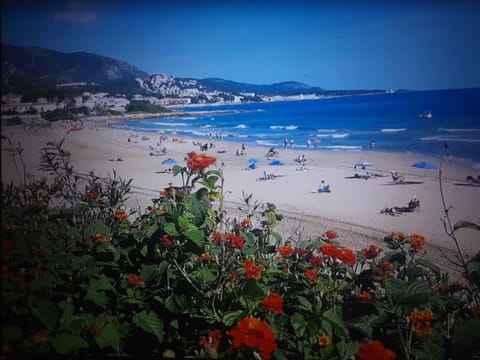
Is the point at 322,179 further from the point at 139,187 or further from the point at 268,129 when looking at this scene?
the point at 139,187

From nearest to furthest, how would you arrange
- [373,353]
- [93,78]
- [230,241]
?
1. [373,353]
2. [230,241]
3. [93,78]

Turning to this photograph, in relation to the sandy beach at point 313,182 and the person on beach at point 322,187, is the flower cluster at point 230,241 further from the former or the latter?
the person on beach at point 322,187

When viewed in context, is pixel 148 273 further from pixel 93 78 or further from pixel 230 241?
pixel 93 78

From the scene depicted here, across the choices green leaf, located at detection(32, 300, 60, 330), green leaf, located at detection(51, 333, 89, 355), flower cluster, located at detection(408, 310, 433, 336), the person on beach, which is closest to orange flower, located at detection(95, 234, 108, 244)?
green leaf, located at detection(32, 300, 60, 330)

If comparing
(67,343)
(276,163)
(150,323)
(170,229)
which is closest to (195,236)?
(170,229)

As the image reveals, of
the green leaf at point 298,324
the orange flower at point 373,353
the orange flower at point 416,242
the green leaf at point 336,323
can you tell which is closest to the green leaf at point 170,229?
the green leaf at point 298,324

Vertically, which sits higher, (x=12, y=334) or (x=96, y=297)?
(x=96, y=297)
